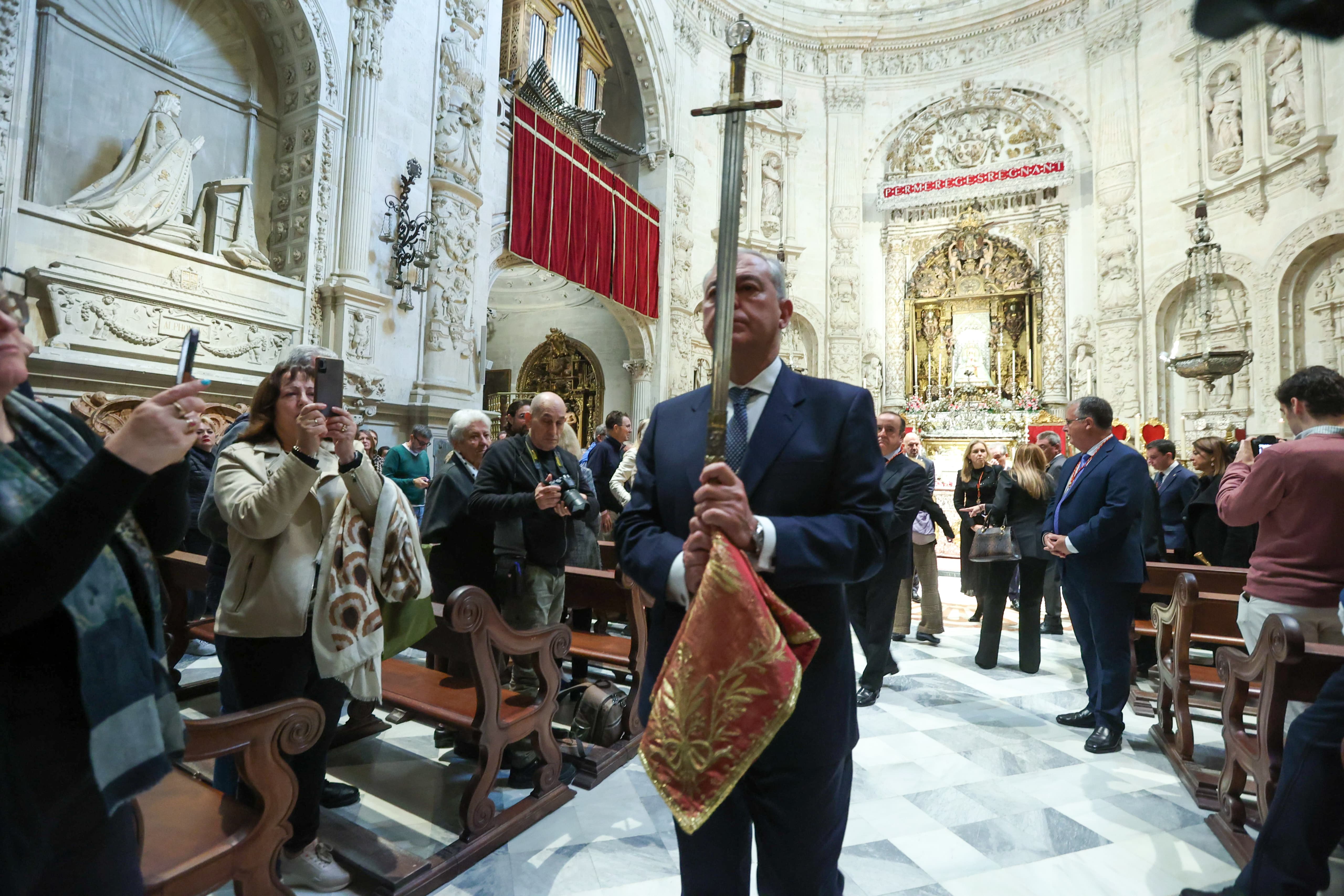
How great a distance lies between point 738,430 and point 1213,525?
5.03 metres

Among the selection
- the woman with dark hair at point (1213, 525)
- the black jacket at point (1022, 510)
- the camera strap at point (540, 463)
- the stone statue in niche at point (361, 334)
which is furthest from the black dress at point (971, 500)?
the stone statue in niche at point (361, 334)

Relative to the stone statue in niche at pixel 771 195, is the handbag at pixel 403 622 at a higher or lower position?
lower

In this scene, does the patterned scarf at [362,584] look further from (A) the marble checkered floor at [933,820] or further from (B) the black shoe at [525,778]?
(B) the black shoe at [525,778]

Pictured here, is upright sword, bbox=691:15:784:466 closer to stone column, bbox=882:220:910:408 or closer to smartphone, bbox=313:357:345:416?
smartphone, bbox=313:357:345:416

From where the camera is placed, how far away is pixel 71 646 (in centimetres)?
102

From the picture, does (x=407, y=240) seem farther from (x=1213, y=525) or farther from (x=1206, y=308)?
(x=1206, y=308)

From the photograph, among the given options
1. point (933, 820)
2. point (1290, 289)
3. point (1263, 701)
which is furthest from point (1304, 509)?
point (1290, 289)

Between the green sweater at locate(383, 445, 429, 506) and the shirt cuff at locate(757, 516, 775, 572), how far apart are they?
228 inches

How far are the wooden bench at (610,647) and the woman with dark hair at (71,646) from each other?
2.06 meters

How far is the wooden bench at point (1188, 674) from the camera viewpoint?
9.80ft

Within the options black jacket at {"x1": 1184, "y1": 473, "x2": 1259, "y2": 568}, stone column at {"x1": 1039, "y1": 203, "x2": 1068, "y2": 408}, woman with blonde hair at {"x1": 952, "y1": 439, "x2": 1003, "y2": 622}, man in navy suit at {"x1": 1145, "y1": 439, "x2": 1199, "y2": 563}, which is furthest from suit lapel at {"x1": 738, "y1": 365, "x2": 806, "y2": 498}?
stone column at {"x1": 1039, "y1": 203, "x2": 1068, "y2": 408}

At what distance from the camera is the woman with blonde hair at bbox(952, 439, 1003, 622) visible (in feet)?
19.0

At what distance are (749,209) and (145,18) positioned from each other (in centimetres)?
1122

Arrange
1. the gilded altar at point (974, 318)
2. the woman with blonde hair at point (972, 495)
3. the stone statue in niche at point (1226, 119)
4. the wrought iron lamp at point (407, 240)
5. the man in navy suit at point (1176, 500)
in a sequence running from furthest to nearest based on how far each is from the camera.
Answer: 1. the gilded altar at point (974, 318)
2. the stone statue in niche at point (1226, 119)
3. the wrought iron lamp at point (407, 240)
4. the woman with blonde hair at point (972, 495)
5. the man in navy suit at point (1176, 500)
